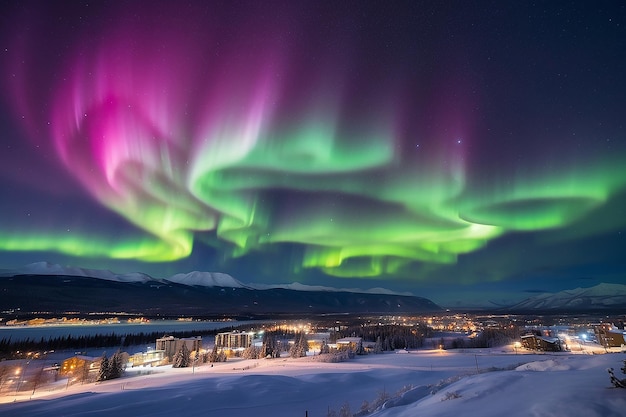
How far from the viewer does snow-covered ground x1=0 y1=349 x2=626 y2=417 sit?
16391 millimetres

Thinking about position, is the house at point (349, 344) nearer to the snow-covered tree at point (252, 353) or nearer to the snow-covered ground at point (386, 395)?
the snow-covered tree at point (252, 353)

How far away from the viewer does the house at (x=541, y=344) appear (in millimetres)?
83081

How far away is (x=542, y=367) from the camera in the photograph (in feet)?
105

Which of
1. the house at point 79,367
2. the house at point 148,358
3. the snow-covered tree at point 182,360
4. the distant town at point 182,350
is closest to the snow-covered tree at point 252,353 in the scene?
the distant town at point 182,350

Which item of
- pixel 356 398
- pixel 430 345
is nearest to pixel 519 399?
pixel 356 398

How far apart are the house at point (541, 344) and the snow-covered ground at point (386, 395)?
34.5m

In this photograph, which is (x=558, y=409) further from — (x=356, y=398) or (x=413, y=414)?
(x=356, y=398)

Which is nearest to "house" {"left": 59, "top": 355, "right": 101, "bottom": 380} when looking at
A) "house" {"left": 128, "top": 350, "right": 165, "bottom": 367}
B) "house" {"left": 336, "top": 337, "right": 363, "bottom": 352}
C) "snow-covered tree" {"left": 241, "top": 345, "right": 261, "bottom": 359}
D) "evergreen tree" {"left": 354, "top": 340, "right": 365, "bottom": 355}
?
"house" {"left": 128, "top": 350, "right": 165, "bottom": 367}

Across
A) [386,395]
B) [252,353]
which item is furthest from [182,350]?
[386,395]

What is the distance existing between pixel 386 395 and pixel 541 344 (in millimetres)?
72993

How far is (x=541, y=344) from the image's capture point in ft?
284

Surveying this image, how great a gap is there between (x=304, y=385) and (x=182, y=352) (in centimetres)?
4494

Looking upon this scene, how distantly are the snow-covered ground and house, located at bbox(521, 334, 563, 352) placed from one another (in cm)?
3452

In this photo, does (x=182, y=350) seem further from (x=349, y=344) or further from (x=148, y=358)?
(x=349, y=344)
